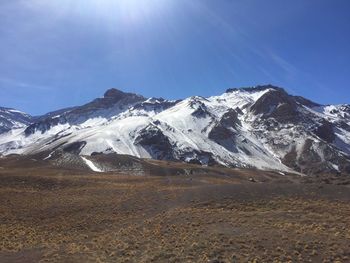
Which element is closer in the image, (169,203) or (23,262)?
(23,262)

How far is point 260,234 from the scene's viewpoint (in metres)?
36.2

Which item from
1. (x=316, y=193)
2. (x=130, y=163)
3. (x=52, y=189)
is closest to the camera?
(x=316, y=193)

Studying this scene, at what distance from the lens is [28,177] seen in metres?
62.0

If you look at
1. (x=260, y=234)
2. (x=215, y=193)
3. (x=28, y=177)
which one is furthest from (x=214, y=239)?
(x=28, y=177)

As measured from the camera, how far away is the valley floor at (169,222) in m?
33.5

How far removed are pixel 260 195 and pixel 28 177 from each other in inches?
1278

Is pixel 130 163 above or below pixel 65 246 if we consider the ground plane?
above

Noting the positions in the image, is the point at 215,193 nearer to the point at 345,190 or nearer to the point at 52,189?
the point at 345,190

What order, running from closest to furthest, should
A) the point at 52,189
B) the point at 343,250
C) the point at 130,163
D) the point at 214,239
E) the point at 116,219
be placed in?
1. the point at 343,250
2. the point at 214,239
3. the point at 116,219
4. the point at 52,189
5. the point at 130,163

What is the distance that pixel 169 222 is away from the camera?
139 ft

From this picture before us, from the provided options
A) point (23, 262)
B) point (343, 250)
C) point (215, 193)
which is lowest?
point (23, 262)

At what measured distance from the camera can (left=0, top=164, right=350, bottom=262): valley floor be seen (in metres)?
33.5

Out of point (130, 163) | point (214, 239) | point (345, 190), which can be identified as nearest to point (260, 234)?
point (214, 239)

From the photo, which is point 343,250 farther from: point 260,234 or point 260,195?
point 260,195
